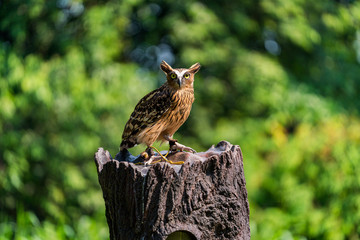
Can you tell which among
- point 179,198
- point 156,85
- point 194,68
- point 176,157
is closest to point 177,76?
point 194,68

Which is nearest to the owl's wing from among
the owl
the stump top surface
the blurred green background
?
the owl

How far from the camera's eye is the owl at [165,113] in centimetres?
327

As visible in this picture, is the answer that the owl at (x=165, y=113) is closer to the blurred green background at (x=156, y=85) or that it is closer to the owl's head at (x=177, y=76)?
the owl's head at (x=177, y=76)

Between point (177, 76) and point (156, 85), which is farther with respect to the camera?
point (156, 85)

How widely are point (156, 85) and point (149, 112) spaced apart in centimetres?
543

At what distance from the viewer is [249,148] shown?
802cm

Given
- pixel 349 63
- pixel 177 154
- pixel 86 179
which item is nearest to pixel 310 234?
pixel 86 179

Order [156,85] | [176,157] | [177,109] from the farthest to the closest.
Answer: [156,85]
[177,109]
[176,157]

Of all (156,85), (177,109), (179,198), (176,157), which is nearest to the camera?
(179,198)

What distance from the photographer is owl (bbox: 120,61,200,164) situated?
3273mm

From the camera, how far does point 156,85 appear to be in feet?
28.6

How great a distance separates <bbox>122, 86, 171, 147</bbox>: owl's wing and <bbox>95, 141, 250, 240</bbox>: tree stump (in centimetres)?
33

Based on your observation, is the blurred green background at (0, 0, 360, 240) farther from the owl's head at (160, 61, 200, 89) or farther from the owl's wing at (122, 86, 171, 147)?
the owl's head at (160, 61, 200, 89)

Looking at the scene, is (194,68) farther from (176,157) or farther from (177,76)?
(176,157)
